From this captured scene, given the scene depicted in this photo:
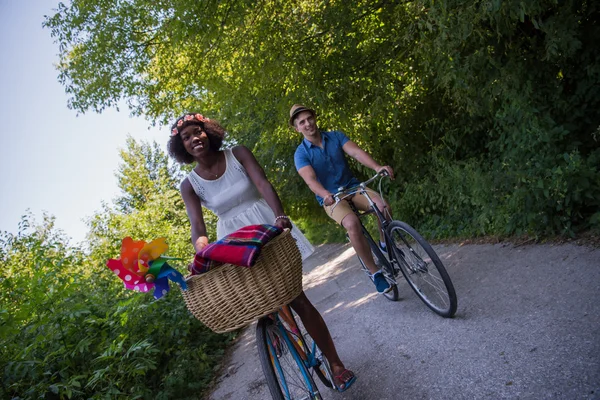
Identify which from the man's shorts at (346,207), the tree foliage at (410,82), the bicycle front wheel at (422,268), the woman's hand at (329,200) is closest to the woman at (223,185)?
the woman's hand at (329,200)

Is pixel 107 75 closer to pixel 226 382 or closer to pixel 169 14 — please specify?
pixel 169 14

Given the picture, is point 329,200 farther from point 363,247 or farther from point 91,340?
point 91,340

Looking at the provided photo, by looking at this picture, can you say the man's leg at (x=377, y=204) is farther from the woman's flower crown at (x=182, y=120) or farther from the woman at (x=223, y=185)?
the woman's flower crown at (x=182, y=120)

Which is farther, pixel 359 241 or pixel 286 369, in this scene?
pixel 359 241

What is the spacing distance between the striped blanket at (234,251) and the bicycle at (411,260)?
196 cm

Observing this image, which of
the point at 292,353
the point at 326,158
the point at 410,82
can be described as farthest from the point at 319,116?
the point at 292,353

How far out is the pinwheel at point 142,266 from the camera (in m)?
2.44

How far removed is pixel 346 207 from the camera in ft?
16.2

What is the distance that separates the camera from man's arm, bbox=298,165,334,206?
4.37 meters

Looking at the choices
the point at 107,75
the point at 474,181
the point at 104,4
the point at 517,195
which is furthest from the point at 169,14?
the point at 517,195

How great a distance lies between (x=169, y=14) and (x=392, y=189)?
5.74 m

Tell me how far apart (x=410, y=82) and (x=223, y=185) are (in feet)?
21.7

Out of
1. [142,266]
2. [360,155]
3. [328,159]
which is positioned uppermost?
[328,159]

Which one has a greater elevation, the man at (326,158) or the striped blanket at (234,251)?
the man at (326,158)
